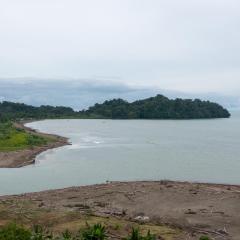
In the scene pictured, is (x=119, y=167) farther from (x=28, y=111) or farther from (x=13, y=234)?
(x=28, y=111)

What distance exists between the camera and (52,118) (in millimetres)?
190625

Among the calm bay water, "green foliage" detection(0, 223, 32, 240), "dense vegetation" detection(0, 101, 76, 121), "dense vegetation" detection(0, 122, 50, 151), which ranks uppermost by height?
"dense vegetation" detection(0, 101, 76, 121)

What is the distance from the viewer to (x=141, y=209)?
26797 mm

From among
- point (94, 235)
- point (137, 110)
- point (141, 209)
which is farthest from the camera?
point (137, 110)

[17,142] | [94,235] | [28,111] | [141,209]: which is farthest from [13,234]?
Answer: [28,111]

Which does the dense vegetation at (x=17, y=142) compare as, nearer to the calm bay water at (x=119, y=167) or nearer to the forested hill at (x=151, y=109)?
the calm bay water at (x=119, y=167)

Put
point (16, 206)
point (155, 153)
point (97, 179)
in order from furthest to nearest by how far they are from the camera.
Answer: point (155, 153) → point (97, 179) → point (16, 206)

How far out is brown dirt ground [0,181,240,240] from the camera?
22469 mm

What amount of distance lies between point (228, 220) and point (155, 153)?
40617 millimetres

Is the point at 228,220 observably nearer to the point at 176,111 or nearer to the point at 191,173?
the point at 191,173

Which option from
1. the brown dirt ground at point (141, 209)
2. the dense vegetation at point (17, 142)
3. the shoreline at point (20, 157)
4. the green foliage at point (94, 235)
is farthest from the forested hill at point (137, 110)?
the green foliage at point (94, 235)

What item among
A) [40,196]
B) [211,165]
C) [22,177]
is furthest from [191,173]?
[40,196]

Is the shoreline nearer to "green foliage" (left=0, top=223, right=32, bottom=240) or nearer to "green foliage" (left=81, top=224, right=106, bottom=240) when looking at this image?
"green foliage" (left=81, top=224, right=106, bottom=240)

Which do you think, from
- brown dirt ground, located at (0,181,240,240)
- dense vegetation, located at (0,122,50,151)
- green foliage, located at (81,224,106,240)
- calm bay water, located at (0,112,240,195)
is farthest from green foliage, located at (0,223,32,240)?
dense vegetation, located at (0,122,50,151)
